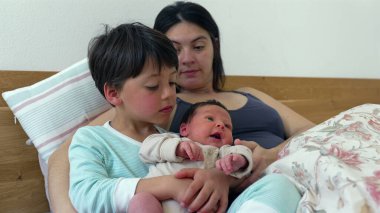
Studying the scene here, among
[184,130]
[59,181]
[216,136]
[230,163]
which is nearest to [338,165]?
[230,163]

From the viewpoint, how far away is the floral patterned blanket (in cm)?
62

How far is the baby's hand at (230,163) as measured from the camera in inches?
28.9

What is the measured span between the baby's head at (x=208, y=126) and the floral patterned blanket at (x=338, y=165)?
15 cm

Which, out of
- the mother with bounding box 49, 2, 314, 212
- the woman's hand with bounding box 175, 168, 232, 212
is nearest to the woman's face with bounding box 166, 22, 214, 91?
the mother with bounding box 49, 2, 314, 212

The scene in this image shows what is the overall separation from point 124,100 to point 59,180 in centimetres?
27

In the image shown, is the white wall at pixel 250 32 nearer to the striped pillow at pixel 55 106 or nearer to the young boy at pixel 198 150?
the striped pillow at pixel 55 106

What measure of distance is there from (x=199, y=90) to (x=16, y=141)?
0.68 meters

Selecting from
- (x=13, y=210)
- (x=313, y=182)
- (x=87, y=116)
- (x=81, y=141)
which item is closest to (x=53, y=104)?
(x=87, y=116)

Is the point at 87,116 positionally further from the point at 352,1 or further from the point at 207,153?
the point at 352,1

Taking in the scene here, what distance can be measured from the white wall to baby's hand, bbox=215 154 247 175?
0.86 metres

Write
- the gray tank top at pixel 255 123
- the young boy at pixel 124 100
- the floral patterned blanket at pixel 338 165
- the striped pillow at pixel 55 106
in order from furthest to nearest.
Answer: the gray tank top at pixel 255 123, the striped pillow at pixel 55 106, the young boy at pixel 124 100, the floral patterned blanket at pixel 338 165

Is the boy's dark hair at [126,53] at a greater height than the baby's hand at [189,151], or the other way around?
the boy's dark hair at [126,53]

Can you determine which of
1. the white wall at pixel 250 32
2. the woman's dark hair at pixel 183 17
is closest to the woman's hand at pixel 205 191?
the woman's dark hair at pixel 183 17

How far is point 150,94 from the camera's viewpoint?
89cm
